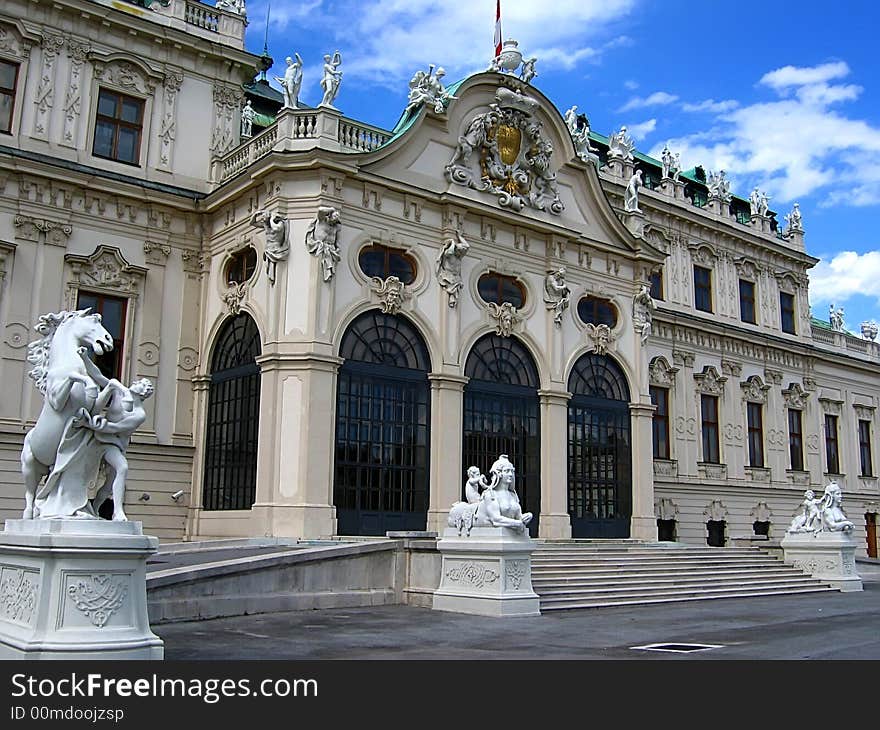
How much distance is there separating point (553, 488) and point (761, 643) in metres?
12.8

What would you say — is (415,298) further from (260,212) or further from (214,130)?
(214,130)

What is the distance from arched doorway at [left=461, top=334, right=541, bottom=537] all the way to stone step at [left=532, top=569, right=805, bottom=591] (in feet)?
14.6

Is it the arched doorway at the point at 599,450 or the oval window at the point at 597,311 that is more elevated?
the oval window at the point at 597,311

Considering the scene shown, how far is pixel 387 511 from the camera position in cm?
2239

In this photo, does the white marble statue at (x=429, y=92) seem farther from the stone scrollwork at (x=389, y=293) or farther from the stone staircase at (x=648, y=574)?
the stone staircase at (x=648, y=574)

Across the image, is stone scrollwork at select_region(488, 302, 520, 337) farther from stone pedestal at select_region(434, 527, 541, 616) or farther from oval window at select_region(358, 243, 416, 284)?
stone pedestal at select_region(434, 527, 541, 616)

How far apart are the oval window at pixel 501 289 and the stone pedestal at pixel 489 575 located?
9.41m

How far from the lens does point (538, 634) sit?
13859 millimetres

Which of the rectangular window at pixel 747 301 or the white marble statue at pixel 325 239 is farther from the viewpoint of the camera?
the rectangular window at pixel 747 301

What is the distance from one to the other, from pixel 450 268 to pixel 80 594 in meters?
16.3

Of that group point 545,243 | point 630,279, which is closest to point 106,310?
point 545,243

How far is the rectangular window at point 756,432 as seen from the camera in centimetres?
3738

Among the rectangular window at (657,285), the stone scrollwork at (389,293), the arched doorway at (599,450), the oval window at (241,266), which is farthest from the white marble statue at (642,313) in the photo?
the oval window at (241,266)

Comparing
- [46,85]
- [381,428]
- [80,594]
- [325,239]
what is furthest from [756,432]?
[80,594]
